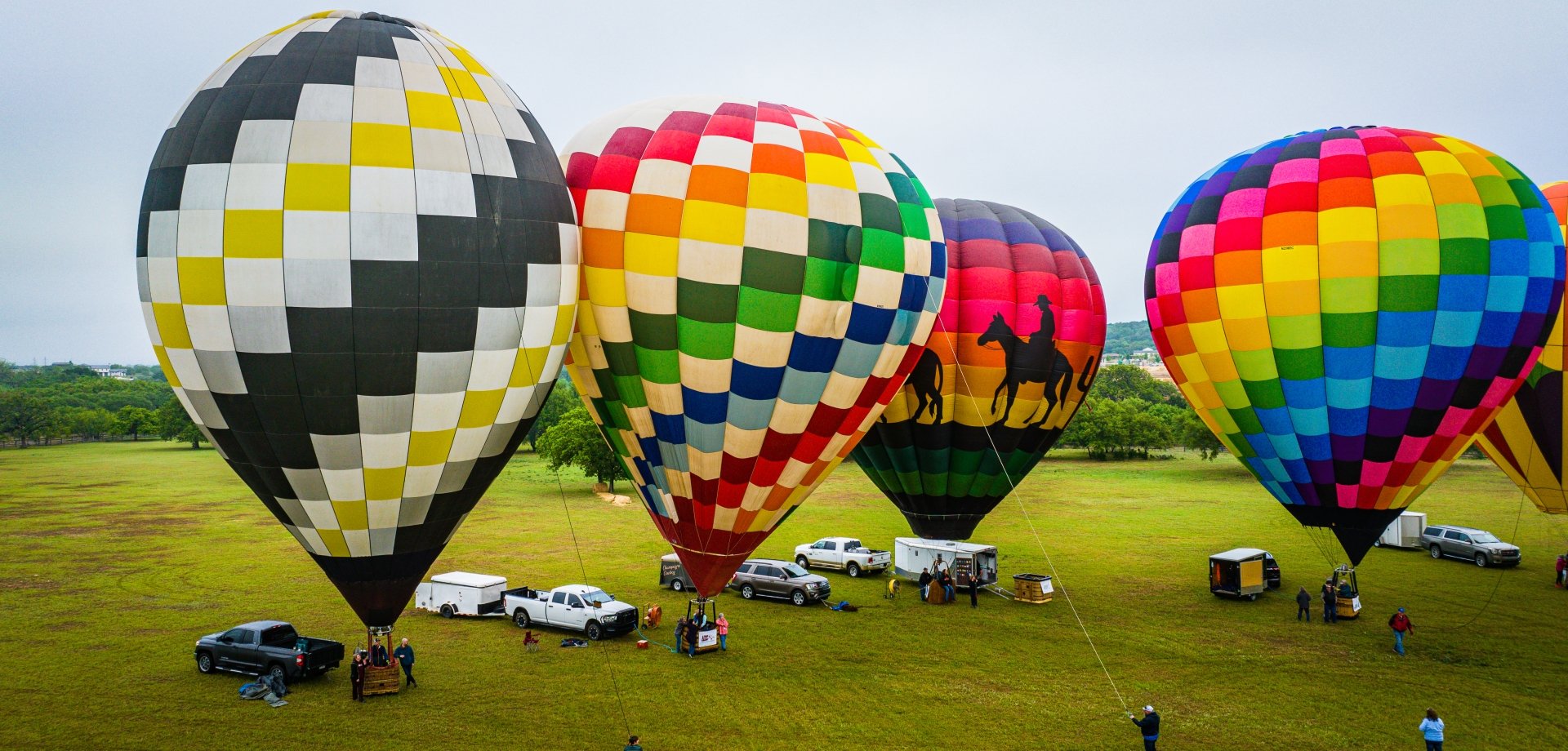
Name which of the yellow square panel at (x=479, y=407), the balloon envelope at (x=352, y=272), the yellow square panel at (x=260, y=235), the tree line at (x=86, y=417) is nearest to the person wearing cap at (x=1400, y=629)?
the balloon envelope at (x=352, y=272)

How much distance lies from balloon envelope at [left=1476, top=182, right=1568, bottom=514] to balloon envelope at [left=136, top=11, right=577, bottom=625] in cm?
1724

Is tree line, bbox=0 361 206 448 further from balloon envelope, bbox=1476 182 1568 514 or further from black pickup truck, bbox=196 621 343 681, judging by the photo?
balloon envelope, bbox=1476 182 1568 514

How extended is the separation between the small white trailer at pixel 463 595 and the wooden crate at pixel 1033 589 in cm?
998

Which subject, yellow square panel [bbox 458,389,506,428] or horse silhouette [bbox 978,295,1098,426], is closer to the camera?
yellow square panel [bbox 458,389,506,428]

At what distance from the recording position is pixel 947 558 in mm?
18469

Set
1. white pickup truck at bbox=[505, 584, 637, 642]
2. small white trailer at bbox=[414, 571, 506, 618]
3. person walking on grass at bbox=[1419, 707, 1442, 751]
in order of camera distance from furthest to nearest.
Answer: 1. small white trailer at bbox=[414, 571, 506, 618]
2. white pickup truck at bbox=[505, 584, 637, 642]
3. person walking on grass at bbox=[1419, 707, 1442, 751]

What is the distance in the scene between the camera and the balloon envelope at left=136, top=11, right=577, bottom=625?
28.9 ft

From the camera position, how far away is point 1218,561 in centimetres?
1778

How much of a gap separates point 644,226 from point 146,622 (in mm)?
12126

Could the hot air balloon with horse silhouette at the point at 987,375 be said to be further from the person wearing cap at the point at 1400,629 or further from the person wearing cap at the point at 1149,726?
the person wearing cap at the point at 1149,726

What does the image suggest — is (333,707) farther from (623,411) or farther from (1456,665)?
(1456,665)

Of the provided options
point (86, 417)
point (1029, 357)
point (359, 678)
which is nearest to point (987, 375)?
point (1029, 357)

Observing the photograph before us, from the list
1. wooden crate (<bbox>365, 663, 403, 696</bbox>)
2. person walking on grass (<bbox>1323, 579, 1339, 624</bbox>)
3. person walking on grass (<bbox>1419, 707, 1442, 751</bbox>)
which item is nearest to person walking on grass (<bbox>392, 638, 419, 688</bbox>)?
wooden crate (<bbox>365, 663, 403, 696</bbox>)

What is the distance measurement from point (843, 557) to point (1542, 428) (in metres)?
13.7
